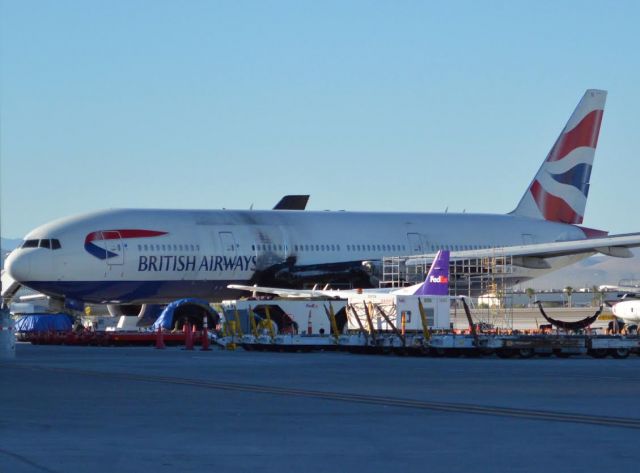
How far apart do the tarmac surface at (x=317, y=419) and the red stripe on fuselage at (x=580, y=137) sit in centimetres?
3020

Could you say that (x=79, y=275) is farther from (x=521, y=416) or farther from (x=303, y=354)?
(x=521, y=416)

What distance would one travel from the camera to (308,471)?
10.6m

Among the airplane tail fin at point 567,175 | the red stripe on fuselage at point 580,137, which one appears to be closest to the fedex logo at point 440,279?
the airplane tail fin at point 567,175

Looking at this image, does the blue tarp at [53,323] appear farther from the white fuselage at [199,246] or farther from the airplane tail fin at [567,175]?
the airplane tail fin at [567,175]

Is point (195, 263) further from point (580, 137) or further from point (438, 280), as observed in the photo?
point (580, 137)

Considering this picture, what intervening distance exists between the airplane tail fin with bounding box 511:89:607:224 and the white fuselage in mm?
4097

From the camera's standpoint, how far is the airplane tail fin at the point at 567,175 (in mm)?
55562

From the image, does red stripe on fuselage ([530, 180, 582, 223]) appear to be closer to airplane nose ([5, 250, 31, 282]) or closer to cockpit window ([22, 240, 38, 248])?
cockpit window ([22, 240, 38, 248])

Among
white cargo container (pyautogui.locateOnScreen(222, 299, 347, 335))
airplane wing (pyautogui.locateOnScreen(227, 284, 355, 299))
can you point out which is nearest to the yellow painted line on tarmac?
white cargo container (pyautogui.locateOnScreen(222, 299, 347, 335))

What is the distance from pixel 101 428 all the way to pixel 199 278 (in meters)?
32.0

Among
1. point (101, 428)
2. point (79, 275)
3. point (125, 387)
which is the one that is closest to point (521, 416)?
point (101, 428)

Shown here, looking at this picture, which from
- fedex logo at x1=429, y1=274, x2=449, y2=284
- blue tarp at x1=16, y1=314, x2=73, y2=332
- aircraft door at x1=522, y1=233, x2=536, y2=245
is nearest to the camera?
fedex logo at x1=429, y1=274, x2=449, y2=284

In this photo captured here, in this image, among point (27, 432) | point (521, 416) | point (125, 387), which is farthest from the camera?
point (125, 387)

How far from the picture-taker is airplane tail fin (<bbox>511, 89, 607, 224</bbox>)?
55562 millimetres
